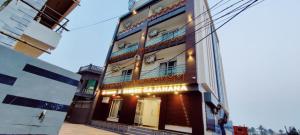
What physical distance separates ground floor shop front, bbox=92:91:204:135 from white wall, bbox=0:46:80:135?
22.0ft

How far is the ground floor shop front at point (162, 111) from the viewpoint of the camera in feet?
26.8

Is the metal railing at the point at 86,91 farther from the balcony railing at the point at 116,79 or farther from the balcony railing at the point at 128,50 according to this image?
the balcony railing at the point at 128,50

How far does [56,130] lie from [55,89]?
107 centimetres

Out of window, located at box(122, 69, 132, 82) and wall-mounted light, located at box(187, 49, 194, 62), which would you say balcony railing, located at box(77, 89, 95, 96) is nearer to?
window, located at box(122, 69, 132, 82)

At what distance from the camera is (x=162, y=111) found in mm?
9547

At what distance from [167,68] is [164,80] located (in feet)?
5.95

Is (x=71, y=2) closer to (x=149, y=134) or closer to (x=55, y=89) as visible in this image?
(x=55, y=89)

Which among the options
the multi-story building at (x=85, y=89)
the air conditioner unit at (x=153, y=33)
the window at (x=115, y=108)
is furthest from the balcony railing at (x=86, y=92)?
the air conditioner unit at (x=153, y=33)

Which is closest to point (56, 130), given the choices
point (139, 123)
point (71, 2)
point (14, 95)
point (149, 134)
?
point (14, 95)

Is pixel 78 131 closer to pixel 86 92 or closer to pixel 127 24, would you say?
pixel 86 92

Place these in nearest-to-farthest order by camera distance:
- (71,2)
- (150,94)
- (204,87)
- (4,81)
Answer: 1. (4,81)
2. (71,2)
3. (204,87)
4. (150,94)

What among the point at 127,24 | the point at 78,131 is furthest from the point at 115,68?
the point at 78,131

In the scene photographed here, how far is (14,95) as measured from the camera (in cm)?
301

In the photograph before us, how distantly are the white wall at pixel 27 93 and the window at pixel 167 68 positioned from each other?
8.49 meters
